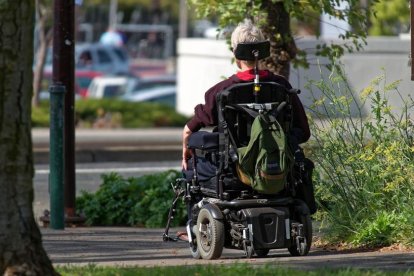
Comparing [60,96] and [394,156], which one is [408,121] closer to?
[394,156]

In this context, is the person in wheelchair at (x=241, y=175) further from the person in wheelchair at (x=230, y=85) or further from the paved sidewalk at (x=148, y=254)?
the paved sidewalk at (x=148, y=254)

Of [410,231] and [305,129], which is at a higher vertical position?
[305,129]

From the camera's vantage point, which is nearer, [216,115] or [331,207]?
[216,115]

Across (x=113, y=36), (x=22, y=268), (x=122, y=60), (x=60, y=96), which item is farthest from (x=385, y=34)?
(x=22, y=268)

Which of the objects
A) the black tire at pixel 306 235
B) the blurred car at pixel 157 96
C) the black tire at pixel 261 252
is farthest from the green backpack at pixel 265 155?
the blurred car at pixel 157 96

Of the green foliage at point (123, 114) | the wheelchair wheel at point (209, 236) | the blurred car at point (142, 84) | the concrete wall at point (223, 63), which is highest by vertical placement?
the concrete wall at point (223, 63)

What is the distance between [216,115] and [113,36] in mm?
39596

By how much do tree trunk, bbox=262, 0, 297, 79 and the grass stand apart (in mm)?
4384

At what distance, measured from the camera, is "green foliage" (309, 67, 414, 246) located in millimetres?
7969

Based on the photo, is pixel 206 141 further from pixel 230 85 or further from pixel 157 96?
pixel 157 96

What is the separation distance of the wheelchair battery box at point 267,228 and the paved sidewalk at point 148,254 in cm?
11

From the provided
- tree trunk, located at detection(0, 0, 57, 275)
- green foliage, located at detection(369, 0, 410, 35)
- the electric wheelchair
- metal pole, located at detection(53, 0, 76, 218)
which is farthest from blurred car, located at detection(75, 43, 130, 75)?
tree trunk, located at detection(0, 0, 57, 275)

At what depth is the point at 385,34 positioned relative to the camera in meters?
31.6

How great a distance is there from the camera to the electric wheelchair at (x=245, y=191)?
24.3ft
